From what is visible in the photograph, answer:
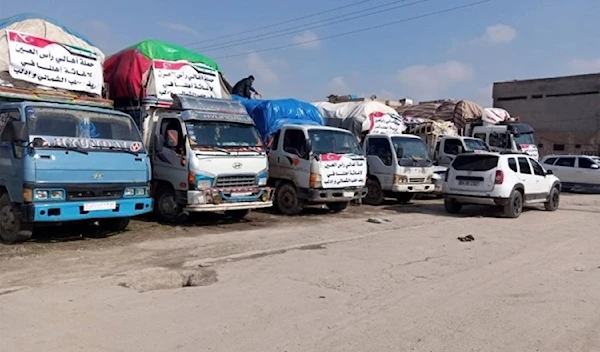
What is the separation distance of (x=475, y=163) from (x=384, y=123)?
18.7 feet

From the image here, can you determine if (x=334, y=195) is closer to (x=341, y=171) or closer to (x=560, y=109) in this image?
(x=341, y=171)

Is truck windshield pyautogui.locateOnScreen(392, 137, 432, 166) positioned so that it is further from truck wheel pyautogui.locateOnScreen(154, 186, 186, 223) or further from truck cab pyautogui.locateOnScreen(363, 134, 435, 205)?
truck wheel pyautogui.locateOnScreen(154, 186, 186, 223)

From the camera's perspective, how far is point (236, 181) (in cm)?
1134

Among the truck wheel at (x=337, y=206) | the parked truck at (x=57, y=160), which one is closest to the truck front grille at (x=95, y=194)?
the parked truck at (x=57, y=160)

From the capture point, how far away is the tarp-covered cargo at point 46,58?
→ 10984mm

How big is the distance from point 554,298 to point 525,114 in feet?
151

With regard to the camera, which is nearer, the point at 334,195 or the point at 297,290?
the point at 297,290

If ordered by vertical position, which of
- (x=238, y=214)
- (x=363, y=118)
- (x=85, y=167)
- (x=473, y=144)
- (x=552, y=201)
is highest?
(x=363, y=118)

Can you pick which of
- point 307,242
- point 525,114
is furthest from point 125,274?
point 525,114

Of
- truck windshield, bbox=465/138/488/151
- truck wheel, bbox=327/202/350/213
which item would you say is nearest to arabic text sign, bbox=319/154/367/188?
truck wheel, bbox=327/202/350/213

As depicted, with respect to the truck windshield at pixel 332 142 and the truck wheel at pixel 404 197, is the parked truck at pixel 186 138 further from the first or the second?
the truck wheel at pixel 404 197

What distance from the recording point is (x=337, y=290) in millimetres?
6555

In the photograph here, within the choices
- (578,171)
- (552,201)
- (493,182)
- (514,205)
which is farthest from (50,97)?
(578,171)

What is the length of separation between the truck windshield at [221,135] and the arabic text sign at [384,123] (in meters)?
7.86
